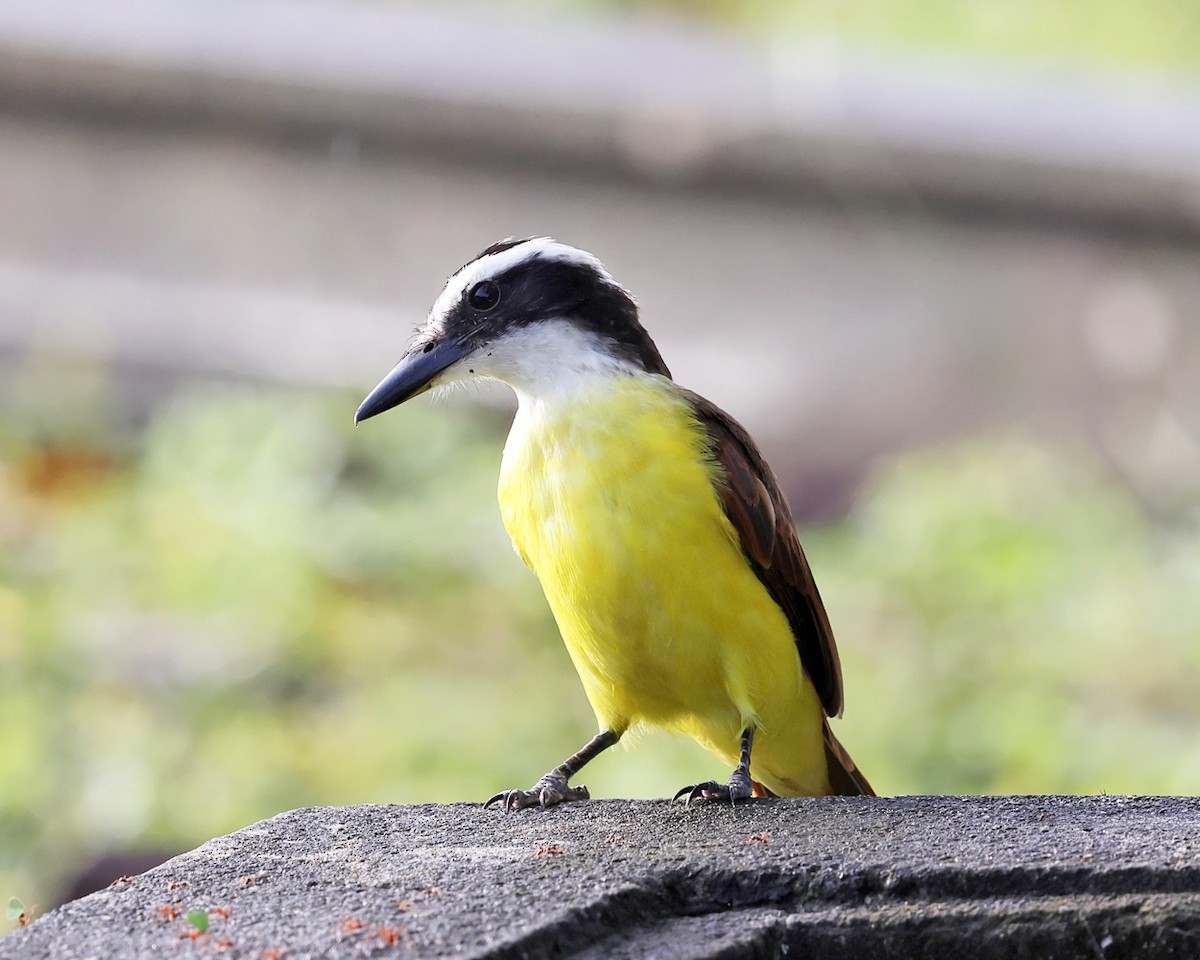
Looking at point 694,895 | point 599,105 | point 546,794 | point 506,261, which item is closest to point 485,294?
point 506,261

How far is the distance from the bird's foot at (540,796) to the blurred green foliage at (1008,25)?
8168 mm

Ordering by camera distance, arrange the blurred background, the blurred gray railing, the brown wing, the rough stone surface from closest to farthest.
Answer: the rough stone surface, the brown wing, the blurred background, the blurred gray railing

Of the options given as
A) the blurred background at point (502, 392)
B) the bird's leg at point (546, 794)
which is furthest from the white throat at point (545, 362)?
the blurred background at point (502, 392)

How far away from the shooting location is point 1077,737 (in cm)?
640

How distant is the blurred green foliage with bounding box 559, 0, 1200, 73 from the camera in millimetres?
11117

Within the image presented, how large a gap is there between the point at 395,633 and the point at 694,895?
4.26m

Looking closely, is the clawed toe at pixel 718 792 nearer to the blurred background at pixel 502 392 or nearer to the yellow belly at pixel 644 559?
the yellow belly at pixel 644 559

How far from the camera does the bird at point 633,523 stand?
11.7 feet

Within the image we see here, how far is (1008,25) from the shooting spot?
11328 millimetres

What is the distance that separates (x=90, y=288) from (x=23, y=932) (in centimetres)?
714

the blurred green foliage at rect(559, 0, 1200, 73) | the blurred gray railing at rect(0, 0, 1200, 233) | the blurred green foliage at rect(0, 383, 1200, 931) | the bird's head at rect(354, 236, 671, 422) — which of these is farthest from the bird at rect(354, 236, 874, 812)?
the blurred green foliage at rect(559, 0, 1200, 73)

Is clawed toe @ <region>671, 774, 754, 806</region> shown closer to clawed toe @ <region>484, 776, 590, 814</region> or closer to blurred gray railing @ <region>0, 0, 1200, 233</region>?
clawed toe @ <region>484, 776, 590, 814</region>

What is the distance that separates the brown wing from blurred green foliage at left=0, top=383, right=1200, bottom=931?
7.02ft

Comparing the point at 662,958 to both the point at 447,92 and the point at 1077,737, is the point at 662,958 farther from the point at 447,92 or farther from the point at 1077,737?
the point at 447,92
